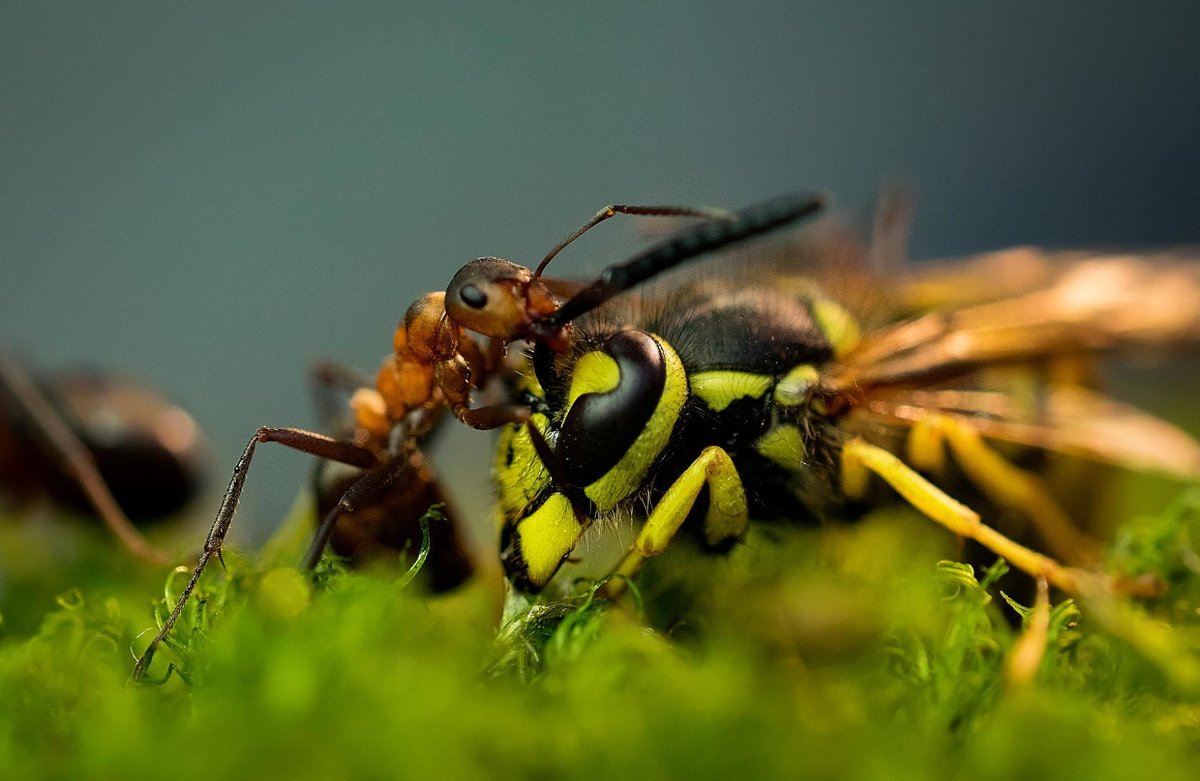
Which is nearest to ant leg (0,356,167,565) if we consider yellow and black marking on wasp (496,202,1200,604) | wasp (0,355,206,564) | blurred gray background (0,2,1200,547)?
wasp (0,355,206,564)

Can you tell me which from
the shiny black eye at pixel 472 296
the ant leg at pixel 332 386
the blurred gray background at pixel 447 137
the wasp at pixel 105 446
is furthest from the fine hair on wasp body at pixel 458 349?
the blurred gray background at pixel 447 137

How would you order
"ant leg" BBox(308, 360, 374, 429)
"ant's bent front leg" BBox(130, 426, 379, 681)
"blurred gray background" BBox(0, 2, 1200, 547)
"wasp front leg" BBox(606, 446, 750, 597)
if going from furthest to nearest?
"blurred gray background" BBox(0, 2, 1200, 547) < "ant leg" BBox(308, 360, 374, 429) < "wasp front leg" BBox(606, 446, 750, 597) < "ant's bent front leg" BBox(130, 426, 379, 681)

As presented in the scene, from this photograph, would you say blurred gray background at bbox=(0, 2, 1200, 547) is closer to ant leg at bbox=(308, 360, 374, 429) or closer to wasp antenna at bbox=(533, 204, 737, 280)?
ant leg at bbox=(308, 360, 374, 429)

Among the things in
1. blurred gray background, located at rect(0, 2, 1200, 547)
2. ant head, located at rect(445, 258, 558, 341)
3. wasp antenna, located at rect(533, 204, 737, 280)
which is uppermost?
wasp antenna, located at rect(533, 204, 737, 280)

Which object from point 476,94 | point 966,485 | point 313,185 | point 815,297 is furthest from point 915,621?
point 476,94

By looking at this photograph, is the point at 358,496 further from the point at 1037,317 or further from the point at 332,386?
the point at 1037,317

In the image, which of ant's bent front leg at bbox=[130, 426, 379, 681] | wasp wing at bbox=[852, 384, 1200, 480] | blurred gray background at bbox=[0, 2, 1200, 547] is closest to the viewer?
ant's bent front leg at bbox=[130, 426, 379, 681]

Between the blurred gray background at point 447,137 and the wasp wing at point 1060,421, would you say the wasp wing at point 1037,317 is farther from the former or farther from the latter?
the blurred gray background at point 447,137
